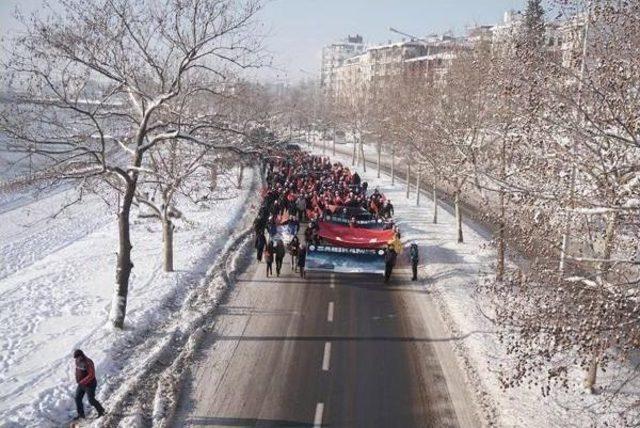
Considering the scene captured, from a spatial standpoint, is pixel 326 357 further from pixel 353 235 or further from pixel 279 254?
pixel 353 235

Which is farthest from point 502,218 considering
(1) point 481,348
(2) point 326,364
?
(2) point 326,364

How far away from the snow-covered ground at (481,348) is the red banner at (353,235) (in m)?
1.87

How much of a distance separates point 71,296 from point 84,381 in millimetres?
8028

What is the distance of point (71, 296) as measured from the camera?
17.7 metres

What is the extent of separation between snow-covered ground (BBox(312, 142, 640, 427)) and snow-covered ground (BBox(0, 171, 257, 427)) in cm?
780

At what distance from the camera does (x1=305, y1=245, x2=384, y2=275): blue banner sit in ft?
65.2

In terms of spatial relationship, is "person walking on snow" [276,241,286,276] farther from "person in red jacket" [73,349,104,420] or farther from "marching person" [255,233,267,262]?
"person in red jacket" [73,349,104,420]

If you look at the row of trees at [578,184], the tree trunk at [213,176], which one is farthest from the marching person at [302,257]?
the row of trees at [578,184]

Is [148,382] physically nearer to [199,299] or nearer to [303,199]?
[199,299]

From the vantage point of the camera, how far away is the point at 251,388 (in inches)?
477

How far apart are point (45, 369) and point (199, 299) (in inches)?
229

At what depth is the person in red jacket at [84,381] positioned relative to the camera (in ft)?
34.3

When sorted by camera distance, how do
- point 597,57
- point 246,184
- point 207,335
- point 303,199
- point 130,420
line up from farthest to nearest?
point 246,184, point 303,199, point 207,335, point 130,420, point 597,57

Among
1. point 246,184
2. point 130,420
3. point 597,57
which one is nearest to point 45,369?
point 130,420
